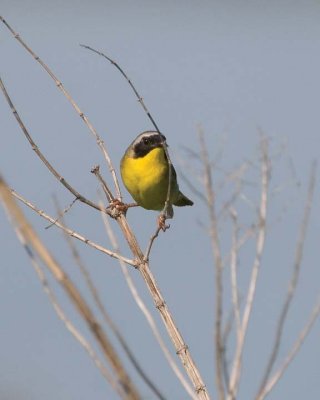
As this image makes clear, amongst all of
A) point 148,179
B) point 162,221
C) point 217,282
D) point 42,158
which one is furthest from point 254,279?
point 148,179

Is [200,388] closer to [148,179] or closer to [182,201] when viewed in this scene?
[148,179]

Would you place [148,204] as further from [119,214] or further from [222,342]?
[222,342]

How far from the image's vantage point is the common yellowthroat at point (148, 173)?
6223 mm

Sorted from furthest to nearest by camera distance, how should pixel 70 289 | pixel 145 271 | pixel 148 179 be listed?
pixel 148 179 < pixel 145 271 < pixel 70 289

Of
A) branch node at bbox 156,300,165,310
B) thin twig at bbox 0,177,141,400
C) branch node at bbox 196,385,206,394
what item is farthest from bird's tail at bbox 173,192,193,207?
thin twig at bbox 0,177,141,400

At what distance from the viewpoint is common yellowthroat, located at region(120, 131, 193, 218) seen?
622 cm

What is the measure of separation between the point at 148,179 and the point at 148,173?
7cm

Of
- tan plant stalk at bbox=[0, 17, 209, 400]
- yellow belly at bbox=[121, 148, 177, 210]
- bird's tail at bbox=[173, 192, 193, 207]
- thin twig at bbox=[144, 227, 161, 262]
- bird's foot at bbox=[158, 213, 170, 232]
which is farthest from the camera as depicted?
bird's tail at bbox=[173, 192, 193, 207]

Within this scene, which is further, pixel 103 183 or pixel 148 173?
pixel 148 173

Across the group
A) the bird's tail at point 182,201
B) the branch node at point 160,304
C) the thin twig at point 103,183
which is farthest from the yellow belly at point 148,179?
the branch node at point 160,304

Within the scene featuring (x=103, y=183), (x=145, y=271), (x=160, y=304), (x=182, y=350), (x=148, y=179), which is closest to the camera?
(x=182, y=350)

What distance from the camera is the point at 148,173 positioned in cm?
629

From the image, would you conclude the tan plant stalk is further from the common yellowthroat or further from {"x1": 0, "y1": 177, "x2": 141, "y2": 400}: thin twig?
the common yellowthroat

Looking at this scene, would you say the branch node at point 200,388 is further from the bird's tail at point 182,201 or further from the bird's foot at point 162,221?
the bird's tail at point 182,201
